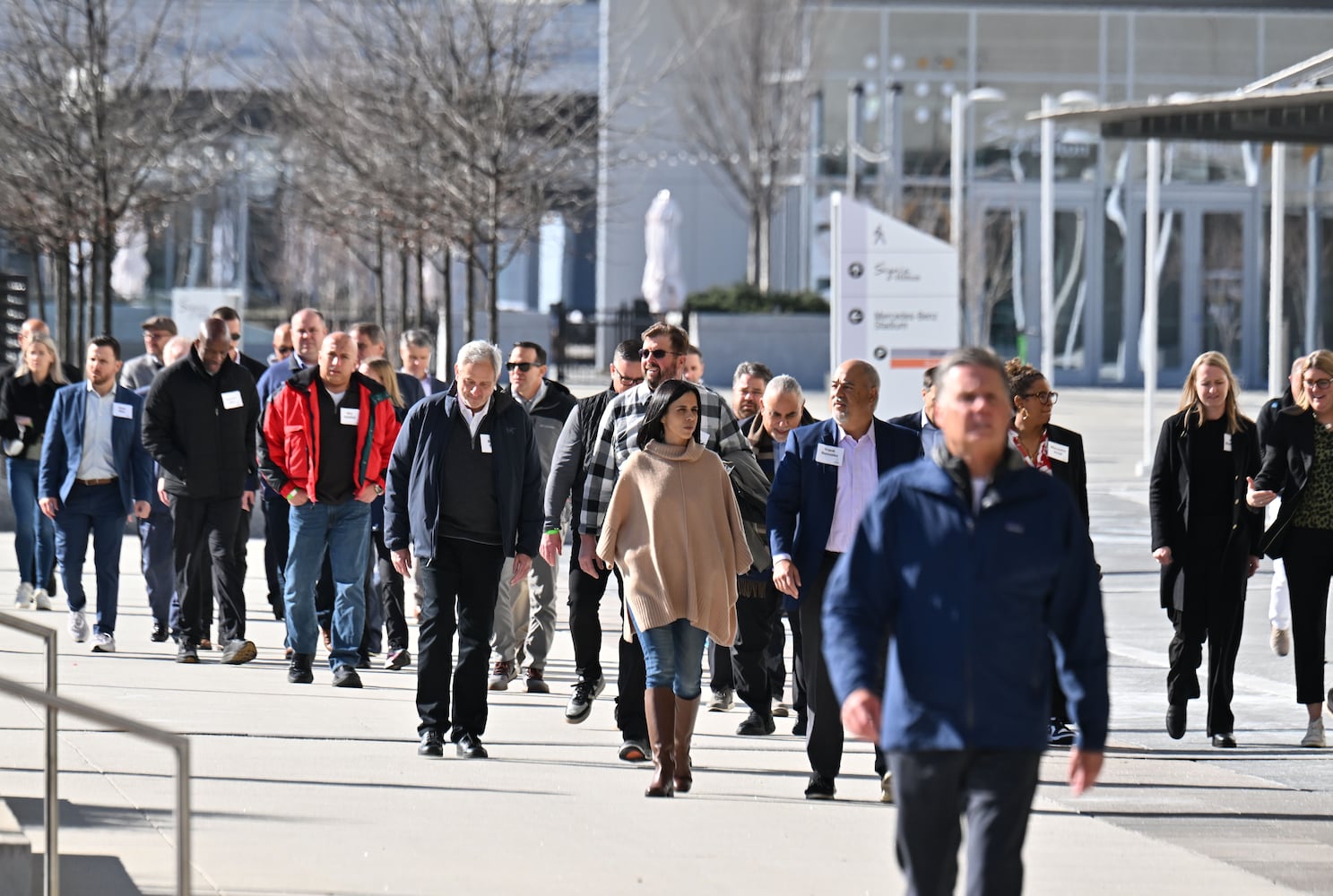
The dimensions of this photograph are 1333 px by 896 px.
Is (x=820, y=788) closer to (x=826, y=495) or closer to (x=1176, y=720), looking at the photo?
(x=826, y=495)

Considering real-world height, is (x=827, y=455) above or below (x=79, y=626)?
above

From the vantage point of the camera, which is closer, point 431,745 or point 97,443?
point 431,745

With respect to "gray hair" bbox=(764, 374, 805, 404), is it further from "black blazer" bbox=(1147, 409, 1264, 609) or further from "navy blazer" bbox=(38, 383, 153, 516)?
"navy blazer" bbox=(38, 383, 153, 516)

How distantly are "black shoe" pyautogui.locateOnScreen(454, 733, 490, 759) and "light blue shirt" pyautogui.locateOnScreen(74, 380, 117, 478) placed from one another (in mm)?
4196

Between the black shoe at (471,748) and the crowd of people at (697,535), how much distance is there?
2 cm

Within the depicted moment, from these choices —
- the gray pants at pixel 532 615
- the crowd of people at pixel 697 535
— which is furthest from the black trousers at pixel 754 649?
the gray pants at pixel 532 615

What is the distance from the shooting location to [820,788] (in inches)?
309

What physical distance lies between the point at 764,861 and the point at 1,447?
8.62 meters

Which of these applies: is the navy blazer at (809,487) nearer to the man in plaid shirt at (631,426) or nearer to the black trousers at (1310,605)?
the man in plaid shirt at (631,426)

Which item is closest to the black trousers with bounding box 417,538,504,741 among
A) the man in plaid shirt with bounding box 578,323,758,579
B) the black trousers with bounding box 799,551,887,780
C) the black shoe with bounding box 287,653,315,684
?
the man in plaid shirt with bounding box 578,323,758,579

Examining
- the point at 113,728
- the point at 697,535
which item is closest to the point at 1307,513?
the point at 697,535

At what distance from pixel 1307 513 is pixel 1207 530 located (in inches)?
21.4

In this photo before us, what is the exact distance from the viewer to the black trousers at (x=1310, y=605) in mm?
9516

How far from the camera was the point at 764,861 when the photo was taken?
6.74m
